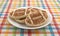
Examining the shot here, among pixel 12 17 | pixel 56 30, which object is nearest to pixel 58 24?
pixel 56 30

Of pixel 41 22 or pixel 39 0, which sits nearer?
pixel 41 22

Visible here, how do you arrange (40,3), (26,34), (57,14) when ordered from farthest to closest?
(40,3) < (57,14) < (26,34)

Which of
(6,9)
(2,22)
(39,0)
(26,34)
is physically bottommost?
(26,34)

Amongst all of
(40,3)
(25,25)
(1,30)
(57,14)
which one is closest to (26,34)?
(25,25)

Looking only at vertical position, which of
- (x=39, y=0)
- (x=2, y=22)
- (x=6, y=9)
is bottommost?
(x=2, y=22)

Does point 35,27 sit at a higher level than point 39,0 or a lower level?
lower

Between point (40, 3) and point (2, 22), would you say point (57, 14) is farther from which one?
point (2, 22)

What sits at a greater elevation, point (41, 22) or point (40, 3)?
point (40, 3)

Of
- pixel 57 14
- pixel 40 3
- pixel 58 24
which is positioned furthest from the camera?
pixel 40 3

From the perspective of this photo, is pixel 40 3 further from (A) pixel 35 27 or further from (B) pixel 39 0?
(A) pixel 35 27
